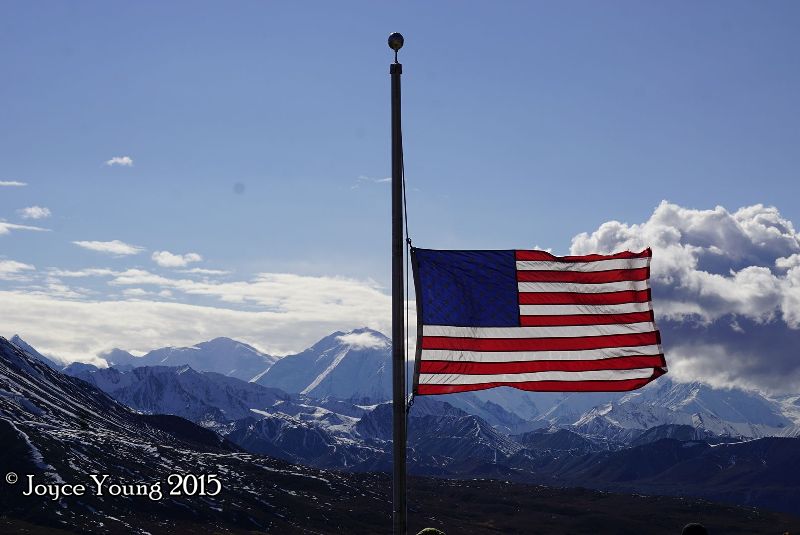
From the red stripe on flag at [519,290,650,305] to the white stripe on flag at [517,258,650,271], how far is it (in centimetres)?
69

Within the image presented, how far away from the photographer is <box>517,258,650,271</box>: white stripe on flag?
25641mm

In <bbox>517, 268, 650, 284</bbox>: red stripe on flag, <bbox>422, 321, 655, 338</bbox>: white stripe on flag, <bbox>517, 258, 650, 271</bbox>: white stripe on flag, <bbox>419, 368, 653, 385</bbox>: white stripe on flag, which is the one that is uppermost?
<bbox>517, 258, 650, 271</bbox>: white stripe on flag

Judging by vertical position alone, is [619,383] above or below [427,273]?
below

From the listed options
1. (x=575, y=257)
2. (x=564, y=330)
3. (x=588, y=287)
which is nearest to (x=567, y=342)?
(x=564, y=330)

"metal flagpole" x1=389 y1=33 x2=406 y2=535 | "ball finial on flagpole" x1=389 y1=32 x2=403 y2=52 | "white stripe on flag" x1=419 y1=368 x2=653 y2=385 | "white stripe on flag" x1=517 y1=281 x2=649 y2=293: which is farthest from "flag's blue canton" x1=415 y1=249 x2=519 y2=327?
"ball finial on flagpole" x1=389 y1=32 x2=403 y2=52

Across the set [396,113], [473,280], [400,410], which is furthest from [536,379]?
[396,113]

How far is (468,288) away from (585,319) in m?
3.48

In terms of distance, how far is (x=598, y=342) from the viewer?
83.7 feet

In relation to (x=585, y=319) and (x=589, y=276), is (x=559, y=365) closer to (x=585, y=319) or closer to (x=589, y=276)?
(x=585, y=319)

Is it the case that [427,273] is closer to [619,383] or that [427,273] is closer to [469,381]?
[469,381]

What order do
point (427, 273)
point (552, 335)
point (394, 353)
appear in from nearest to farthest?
Answer: point (394, 353), point (427, 273), point (552, 335)

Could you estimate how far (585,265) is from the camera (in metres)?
25.7

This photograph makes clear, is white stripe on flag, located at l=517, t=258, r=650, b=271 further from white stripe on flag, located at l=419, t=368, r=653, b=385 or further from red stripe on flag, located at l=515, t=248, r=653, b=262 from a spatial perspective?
white stripe on flag, located at l=419, t=368, r=653, b=385

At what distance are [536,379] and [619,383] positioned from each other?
7.72ft
